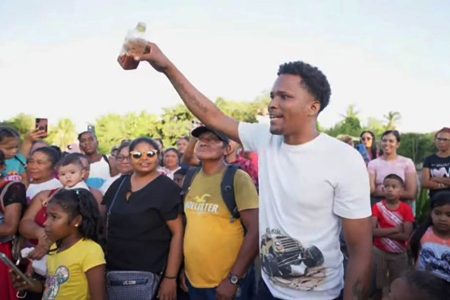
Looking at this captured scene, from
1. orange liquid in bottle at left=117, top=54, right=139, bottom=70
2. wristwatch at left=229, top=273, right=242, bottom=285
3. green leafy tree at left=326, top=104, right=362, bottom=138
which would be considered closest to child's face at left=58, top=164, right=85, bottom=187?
wristwatch at left=229, top=273, right=242, bottom=285

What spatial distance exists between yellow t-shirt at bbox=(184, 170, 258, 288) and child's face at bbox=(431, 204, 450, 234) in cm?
149

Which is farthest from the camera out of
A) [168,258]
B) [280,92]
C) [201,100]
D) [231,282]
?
[168,258]

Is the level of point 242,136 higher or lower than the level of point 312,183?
higher

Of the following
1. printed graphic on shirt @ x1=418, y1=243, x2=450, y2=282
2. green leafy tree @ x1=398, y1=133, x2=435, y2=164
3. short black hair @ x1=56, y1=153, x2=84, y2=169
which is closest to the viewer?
printed graphic on shirt @ x1=418, y1=243, x2=450, y2=282

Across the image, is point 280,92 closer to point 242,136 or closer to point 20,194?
point 242,136

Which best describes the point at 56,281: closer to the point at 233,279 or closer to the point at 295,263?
the point at 233,279

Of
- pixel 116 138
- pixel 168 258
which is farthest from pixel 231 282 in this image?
pixel 116 138

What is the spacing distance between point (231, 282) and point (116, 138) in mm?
32222

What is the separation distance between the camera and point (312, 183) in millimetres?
2152

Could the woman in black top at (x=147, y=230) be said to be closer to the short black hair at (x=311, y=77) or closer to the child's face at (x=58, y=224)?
the child's face at (x=58, y=224)

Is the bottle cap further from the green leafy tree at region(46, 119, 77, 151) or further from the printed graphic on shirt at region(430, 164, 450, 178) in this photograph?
the green leafy tree at region(46, 119, 77, 151)

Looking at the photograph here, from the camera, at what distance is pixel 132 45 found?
231 centimetres

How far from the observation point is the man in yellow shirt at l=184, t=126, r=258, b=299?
10.3ft

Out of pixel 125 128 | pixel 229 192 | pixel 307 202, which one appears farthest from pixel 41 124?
pixel 125 128
